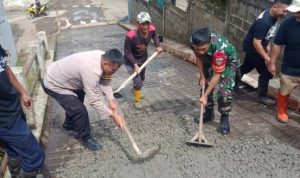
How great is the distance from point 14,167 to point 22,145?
0.42m

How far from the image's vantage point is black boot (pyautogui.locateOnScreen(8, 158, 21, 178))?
3.79m

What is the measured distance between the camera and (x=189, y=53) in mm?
8703

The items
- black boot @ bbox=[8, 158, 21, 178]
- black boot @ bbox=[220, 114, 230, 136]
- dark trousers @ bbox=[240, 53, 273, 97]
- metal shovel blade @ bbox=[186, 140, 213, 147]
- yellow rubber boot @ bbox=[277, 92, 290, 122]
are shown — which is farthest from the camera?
dark trousers @ bbox=[240, 53, 273, 97]

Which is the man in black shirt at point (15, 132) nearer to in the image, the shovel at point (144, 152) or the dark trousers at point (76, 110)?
the dark trousers at point (76, 110)

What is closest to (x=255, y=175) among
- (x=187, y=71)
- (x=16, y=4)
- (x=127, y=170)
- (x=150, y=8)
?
(x=127, y=170)

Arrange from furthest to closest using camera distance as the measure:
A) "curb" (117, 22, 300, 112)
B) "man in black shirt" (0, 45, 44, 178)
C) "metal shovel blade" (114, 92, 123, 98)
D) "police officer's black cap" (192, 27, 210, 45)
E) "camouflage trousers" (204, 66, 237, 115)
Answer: "metal shovel blade" (114, 92, 123, 98) → "curb" (117, 22, 300, 112) → "camouflage trousers" (204, 66, 237, 115) → "police officer's black cap" (192, 27, 210, 45) → "man in black shirt" (0, 45, 44, 178)

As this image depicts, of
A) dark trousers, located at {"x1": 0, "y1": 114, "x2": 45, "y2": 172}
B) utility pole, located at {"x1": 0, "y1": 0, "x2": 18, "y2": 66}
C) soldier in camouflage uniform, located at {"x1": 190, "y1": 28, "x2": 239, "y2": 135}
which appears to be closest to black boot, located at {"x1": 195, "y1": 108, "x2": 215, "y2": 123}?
soldier in camouflage uniform, located at {"x1": 190, "y1": 28, "x2": 239, "y2": 135}

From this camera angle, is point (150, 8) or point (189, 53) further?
point (150, 8)

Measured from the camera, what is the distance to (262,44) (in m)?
5.40

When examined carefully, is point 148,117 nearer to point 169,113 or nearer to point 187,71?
point 169,113

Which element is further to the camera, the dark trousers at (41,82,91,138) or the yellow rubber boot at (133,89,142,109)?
the yellow rubber boot at (133,89,142,109)

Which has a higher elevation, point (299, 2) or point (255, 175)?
point (299, 2)

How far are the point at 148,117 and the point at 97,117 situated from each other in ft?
2.86

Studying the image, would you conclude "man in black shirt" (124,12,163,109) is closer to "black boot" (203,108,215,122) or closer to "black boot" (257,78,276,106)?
"black boot" (203,108,215,122)
